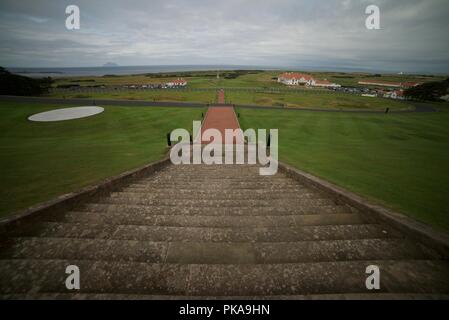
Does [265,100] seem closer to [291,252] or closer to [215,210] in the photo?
[215,210]

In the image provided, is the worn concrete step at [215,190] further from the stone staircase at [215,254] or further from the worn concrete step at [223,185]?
the stone staircase at [215,254]

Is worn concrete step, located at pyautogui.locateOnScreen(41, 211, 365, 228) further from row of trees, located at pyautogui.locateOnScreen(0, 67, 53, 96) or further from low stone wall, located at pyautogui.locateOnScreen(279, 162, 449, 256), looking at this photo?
row of trees, located at pyautogui.locateOnScreen(0, 67, 53, 96)

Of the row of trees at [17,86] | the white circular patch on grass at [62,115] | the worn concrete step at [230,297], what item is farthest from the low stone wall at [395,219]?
the row of trees at [17,86]

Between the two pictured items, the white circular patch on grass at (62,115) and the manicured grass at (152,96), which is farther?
the manicured grass at (152,96)

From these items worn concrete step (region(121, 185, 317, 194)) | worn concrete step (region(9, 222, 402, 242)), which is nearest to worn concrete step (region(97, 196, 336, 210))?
worn concrete step (region(121, 185, 317, 194))
